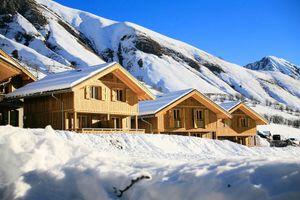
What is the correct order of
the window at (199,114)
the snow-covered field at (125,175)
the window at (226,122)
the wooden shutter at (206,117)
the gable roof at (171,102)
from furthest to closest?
the window at (226,122) < the wooden shutter at (206,117) < the window at (199,114) < the gable roof at (171,102) < the snow-covered field at (125,175)

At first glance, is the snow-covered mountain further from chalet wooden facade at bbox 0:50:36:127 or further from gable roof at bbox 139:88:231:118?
chalet wooden facade at bbox 0:50:36:127

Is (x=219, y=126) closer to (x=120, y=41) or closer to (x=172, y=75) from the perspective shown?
(x=172, y=75)

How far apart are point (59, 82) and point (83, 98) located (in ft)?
6.19

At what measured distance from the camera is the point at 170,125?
Result: 1630 inches

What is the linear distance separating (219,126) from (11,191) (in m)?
39.3

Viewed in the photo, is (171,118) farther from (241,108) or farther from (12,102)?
(12,102)

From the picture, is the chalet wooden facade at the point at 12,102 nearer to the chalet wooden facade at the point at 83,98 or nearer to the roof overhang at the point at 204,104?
the chalet wooden facade at the point at 83,98

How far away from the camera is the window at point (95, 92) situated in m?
32.7

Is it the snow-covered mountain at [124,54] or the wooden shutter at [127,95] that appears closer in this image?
the wooden shutter at [127,95]

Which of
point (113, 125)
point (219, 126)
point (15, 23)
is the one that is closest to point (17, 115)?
point (113, 125)

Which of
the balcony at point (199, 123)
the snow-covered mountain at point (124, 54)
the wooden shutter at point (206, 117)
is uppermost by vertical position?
the snow-covered mountain at point (124, 54)

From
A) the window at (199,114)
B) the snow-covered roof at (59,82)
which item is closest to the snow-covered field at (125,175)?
the snow-covered roof at (59,82)

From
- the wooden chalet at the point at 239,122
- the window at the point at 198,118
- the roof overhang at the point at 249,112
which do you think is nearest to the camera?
the window at the point at 198,118

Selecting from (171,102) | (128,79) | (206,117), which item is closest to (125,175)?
(128,79)
